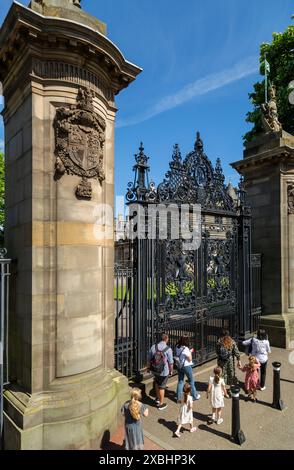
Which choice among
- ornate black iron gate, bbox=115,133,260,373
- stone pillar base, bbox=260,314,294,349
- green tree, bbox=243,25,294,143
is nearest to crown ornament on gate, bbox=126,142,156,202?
ornate black iron gate, bbox=115,133,260,373

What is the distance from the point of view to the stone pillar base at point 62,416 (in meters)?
4.82

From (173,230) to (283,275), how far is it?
5.93 m

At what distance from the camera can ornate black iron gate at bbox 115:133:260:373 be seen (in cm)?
757

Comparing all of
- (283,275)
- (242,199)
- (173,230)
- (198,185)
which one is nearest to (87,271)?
(173,230)

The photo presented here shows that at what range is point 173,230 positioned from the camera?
27.7ft

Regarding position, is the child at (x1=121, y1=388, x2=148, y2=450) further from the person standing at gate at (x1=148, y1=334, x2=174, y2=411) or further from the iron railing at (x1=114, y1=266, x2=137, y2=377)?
the iron railing at (x1=114, y1=266, x2=137, y2=377)

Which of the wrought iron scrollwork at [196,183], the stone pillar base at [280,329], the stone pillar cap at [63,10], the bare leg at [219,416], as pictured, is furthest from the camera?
the stone pillar base at [280,329]

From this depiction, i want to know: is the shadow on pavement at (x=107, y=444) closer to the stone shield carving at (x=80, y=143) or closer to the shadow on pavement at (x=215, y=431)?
the shadow on pavement at (x=215, y=431)

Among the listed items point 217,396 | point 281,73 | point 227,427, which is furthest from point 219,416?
point 281,73

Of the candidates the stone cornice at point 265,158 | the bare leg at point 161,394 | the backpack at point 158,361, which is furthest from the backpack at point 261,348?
the stone cornice at point 265,158

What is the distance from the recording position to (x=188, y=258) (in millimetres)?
9055

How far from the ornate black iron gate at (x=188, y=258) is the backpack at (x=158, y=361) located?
2.14 ft

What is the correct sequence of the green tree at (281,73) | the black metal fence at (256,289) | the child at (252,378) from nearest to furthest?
the child at (252,378)
the black metal fence at (256,289)
the green tree at (281,73)
